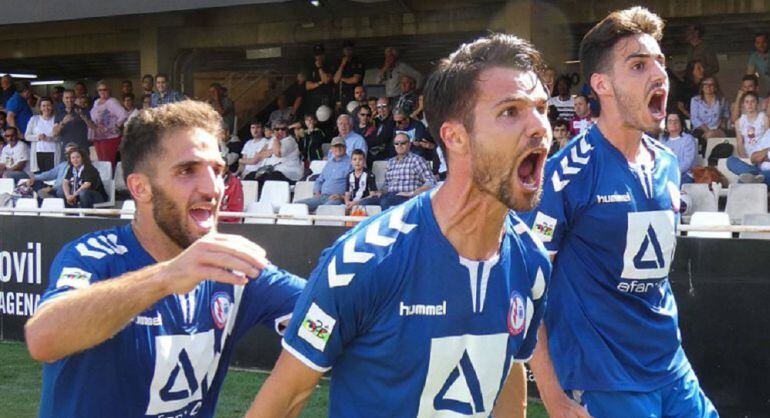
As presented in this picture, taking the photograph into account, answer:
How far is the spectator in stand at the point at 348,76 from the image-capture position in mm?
18484

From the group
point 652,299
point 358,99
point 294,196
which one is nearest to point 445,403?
point 652,299

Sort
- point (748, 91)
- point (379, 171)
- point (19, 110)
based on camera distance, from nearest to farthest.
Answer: point (748, 91) → point (379, 171) → point (19, 110)

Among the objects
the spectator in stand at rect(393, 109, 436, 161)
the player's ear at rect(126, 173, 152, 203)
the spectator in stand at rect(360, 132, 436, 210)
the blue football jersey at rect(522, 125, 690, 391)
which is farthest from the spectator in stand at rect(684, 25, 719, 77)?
the player's ear at rect(126, 173, 152, 203)

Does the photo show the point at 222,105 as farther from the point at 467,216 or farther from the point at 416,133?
the point at 467,216

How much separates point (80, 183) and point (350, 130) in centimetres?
426

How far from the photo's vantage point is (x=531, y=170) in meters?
3.06

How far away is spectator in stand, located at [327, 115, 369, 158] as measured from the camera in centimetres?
1563

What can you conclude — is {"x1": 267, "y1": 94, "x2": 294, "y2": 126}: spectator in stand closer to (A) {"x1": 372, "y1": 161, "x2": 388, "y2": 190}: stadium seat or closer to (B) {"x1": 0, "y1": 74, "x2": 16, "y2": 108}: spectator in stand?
(A) {"x1": 372, "y1": 161, "x2": 388, "y2": 190}: stadium seat

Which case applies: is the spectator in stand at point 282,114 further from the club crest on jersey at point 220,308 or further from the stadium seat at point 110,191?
the club crest on jersey at point 220,308

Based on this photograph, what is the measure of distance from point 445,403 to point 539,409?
20.6 ft

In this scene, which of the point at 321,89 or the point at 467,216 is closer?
the point at 467,216

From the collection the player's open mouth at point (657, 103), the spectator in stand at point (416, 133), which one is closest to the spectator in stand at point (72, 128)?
the spectator in stand at point (416, 133)

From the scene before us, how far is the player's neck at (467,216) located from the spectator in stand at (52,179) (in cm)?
1442

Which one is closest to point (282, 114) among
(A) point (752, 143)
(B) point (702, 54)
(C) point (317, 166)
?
(C) point (317, 166)
